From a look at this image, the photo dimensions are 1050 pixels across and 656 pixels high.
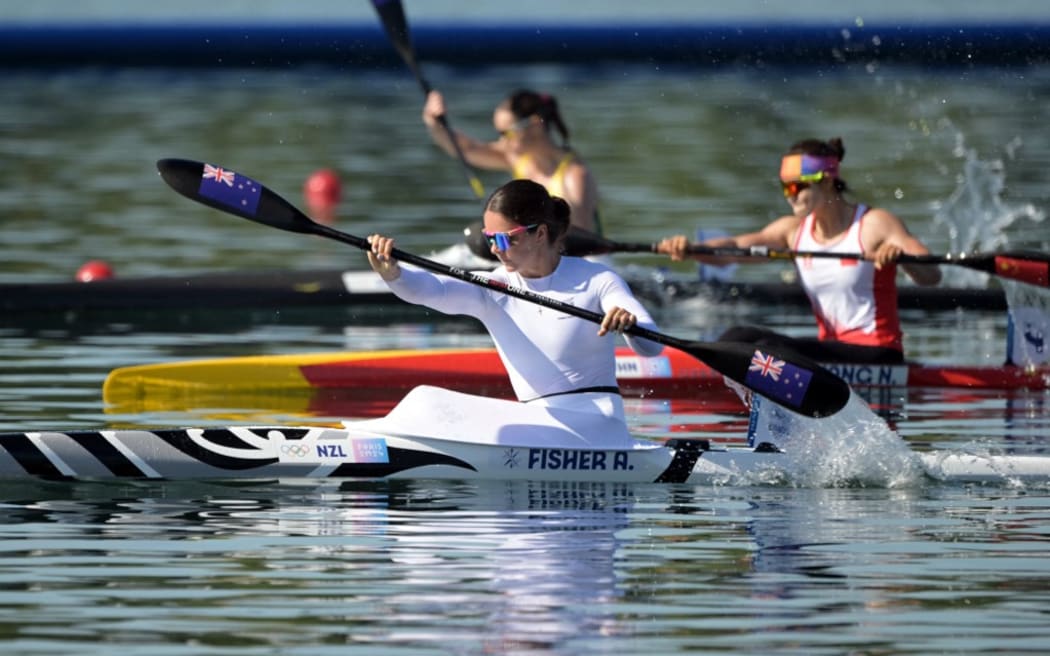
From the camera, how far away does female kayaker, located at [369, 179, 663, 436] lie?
984cm

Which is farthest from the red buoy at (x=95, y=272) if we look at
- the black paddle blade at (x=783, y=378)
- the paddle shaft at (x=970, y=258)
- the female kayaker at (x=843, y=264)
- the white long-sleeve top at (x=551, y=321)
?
the black paddle blade at (x=783, y=378)

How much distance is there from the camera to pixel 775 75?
72125 mm

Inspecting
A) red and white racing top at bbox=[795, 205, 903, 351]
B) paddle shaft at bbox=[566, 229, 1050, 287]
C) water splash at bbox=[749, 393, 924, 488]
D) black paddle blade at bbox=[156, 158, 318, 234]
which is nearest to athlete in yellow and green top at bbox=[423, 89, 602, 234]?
paddle shaft at bbox=[566, 229, 1050, 287]

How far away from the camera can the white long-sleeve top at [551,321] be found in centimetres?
996

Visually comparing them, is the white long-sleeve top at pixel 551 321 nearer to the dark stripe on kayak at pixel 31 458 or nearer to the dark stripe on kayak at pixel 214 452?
the dark stripe on kayak at pixel 214 452

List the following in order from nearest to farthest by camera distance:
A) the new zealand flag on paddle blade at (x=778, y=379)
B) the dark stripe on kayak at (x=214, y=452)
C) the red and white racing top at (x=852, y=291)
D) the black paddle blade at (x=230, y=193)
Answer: the dark stripe on kayak at (x=214, y=452)
the new zealand flag on paddle blade at (x=778, y=379)
the black paddle blade at (x=230, y=193)
the red and white racing top at (x=852, y=291)

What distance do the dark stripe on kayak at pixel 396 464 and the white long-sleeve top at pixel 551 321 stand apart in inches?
19.4

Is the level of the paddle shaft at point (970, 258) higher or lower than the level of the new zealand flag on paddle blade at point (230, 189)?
lower

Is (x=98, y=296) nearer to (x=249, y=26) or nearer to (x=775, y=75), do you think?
(x=775, y=75)

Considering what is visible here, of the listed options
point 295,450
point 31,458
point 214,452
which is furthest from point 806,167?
point 31,458

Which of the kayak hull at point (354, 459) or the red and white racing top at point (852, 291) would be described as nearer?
the kayak hull at point (354, 459)

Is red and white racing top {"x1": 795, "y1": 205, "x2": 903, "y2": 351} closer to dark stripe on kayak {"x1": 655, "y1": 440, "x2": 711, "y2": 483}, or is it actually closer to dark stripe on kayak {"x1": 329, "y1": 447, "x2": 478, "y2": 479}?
dark stripe on kayak {"x1": 655, "y1": 440, "x2": 711, "y2": 483}

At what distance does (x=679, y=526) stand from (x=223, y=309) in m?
7.99

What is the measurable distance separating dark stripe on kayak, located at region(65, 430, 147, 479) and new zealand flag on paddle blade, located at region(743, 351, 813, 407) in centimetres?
270
